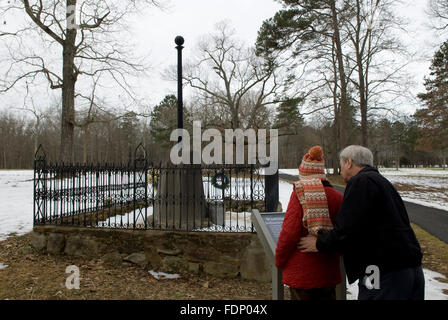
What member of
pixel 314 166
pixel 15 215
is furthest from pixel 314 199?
pixel 15 215

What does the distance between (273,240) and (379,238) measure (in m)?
0.97

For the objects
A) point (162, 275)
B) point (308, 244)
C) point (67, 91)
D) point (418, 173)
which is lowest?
point (162, 275)

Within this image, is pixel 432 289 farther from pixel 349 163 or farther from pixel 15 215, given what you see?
pixel 15 215

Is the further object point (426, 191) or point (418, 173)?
point (418, 173)

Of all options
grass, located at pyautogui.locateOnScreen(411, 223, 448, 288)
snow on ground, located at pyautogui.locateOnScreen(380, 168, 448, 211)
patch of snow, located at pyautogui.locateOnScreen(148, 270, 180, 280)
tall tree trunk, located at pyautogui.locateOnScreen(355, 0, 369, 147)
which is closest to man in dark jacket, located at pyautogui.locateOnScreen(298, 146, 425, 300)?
grass, located at pyautogui.locateOnScreen(411, 223, 448, 288)

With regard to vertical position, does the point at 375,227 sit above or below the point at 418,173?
Result: above

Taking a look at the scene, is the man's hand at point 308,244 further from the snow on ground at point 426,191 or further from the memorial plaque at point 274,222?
the snow on ground at point 426,191

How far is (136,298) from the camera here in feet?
13.1

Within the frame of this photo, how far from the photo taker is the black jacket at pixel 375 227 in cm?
191

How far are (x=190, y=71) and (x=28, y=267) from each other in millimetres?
27087

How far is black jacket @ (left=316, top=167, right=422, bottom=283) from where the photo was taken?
191 centimetres

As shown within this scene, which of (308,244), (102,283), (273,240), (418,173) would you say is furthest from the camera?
(418,173)

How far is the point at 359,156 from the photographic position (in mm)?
2199
